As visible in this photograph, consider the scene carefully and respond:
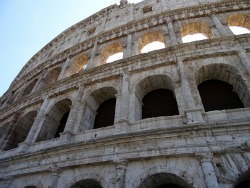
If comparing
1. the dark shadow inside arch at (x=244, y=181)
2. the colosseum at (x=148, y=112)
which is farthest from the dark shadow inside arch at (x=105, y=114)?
the dark shadow inside arch at (x=244, y=181)

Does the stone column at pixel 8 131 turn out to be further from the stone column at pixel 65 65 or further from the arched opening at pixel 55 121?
the stone column at pixel 65 65

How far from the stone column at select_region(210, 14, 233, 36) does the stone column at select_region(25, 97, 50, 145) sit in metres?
8.91

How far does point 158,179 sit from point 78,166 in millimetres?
2666

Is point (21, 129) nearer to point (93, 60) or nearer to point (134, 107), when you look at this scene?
point (93, 60)

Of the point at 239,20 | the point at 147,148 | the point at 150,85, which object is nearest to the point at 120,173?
the point at 147,148

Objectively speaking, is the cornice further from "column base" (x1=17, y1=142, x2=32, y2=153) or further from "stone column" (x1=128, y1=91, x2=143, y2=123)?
"stone column" (x1=128, y1=91, x2=143, y2=123)

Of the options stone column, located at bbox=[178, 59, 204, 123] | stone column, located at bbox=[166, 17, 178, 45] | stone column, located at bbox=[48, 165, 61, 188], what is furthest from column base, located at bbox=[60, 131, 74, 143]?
stone column, located at bbox=[166, 17, 178, 45]

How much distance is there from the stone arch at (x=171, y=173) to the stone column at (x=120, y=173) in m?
0.28

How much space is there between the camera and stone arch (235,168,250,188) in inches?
210

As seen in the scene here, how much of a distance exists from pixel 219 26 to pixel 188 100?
5.03m

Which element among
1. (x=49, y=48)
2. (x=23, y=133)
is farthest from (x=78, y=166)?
(x=49, y=48)

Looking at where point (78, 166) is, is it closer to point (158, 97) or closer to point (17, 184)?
point (17, 184)

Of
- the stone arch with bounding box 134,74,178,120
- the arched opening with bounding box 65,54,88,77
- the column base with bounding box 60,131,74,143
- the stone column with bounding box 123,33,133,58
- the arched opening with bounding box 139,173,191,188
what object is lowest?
the arched opening with bounding box 139,173,191,188

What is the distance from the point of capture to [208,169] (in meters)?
5.45
